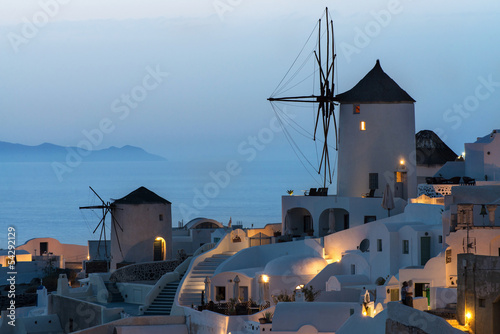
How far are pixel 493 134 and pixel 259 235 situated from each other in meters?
7.72

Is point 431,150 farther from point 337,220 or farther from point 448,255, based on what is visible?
point 448,255

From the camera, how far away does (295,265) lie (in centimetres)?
3081

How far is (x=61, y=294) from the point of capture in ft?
116

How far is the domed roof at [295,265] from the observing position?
30594 millimetres

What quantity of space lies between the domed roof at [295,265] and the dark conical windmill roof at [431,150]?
11033mm

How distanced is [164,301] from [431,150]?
13616 mm

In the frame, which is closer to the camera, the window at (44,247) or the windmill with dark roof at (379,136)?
the windmill with dark roof at (379,136)

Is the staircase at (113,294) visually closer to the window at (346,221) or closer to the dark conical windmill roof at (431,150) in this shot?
the window at (346,221)

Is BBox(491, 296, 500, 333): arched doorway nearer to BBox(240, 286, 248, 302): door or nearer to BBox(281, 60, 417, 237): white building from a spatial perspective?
BBox(240, 286, 248, 302): door

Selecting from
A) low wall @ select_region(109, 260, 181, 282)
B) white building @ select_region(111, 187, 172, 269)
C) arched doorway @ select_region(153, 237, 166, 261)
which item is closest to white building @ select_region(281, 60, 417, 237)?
low wall @ select_region(109, 260, 181, 282)

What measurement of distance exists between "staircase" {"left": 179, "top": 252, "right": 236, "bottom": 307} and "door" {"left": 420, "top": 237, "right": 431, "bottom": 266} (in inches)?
248

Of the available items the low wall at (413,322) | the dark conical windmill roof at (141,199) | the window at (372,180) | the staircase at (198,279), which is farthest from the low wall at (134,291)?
the low wall at (413,322)

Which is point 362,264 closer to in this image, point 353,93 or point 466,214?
point 466,214

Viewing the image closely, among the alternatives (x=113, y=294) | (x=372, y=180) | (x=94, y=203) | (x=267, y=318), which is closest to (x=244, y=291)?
(x=267, y=318)
